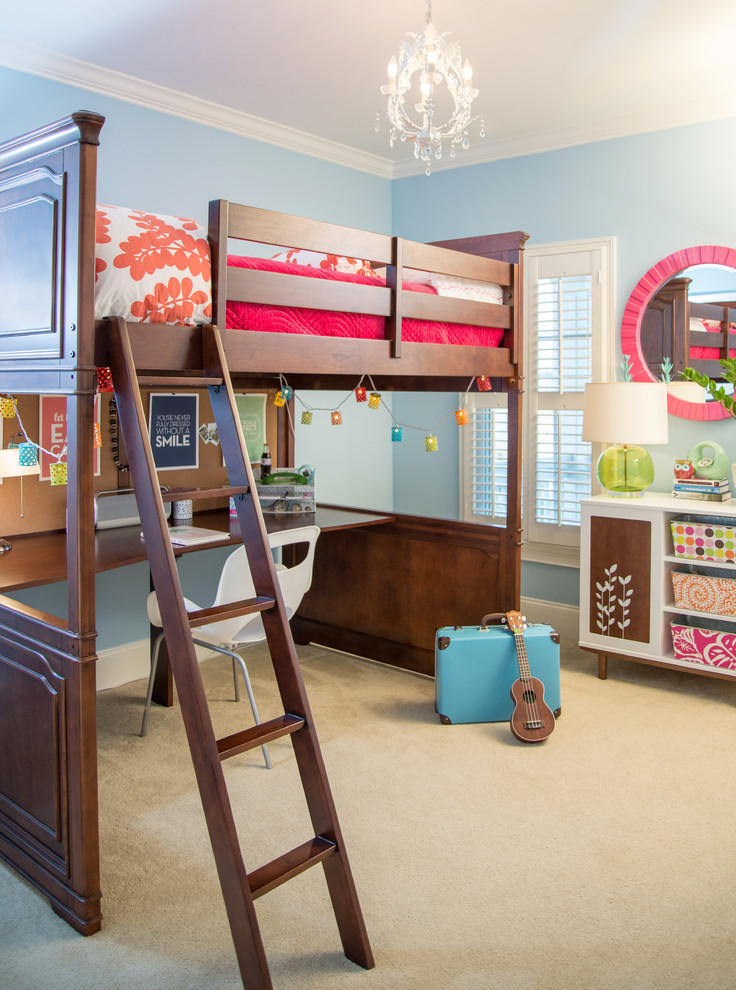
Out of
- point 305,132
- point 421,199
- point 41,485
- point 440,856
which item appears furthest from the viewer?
point 421,199

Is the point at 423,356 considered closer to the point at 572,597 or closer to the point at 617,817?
the point at 617,817

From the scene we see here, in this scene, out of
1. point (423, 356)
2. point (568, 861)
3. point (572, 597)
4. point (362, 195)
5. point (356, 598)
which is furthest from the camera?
point (362, 195)

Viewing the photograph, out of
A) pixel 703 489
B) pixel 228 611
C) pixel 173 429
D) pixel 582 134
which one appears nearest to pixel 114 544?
pixel 173 429

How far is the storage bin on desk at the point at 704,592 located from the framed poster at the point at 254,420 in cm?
214

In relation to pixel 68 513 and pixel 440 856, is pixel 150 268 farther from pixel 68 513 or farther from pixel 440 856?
pixel 440 856

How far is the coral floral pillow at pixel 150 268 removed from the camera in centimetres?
203

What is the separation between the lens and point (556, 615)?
4582 mm

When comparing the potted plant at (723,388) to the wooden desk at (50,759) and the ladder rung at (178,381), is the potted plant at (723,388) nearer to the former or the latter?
the ladder rung at (178,381)

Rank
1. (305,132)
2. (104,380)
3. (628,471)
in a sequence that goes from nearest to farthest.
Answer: (104,380) → (628,471) → (305,132)

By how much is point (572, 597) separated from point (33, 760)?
309 centimetres

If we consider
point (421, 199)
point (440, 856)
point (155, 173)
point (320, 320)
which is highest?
point (421, 199)

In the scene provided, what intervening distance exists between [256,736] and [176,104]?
3143 millimetres

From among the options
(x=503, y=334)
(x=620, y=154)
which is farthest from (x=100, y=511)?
(x=620, y=154)

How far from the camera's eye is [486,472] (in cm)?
482
